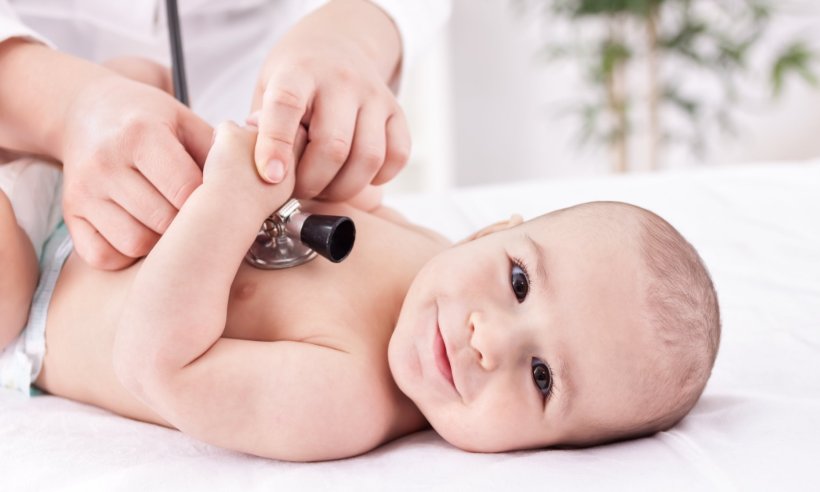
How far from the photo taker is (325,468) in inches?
33.2

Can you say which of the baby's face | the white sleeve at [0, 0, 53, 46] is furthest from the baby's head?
the white sleeve at [0, 0, 53, 46]

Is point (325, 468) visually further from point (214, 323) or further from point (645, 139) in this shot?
point (645, 139)

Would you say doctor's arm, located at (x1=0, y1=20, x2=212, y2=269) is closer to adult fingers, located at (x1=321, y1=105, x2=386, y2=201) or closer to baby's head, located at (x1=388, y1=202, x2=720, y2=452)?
adult fingers, located at (x1=321, y1=105, x2=386, y2=201)

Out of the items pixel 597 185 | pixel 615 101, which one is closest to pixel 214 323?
pixel 597 185

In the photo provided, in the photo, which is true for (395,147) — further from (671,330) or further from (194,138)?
(671,330)

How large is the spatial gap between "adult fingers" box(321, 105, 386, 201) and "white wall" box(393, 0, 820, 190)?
248 cm

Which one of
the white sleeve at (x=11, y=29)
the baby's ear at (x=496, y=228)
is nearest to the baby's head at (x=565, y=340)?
the baby's ear at (x=496, y=228)

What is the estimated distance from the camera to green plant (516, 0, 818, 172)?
3043mm

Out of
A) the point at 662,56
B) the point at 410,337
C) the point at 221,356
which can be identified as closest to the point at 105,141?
the point at 221,356

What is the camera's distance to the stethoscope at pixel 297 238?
854 millimetres

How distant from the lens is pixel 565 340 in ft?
2.89

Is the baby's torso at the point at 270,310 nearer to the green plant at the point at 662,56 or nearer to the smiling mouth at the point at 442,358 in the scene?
the smiling mouth at the point at 442,358

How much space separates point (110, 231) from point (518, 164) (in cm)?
314

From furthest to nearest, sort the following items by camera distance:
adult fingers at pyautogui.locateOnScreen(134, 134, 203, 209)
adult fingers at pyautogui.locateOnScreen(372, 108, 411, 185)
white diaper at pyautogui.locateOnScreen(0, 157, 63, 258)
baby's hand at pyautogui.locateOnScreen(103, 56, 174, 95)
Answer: baby's hand at pyautogui.locateOnScreen(103, 56, 174, 95) → white diaper at pyautogui.locateOnScreen(0, 157, 63, 258) → adult fingers at pyautogui.locateOnScreen(372, 108, 411, 185) → adult fingers at pyautogui.locateOnScreen(134, 134, 203, 209)
